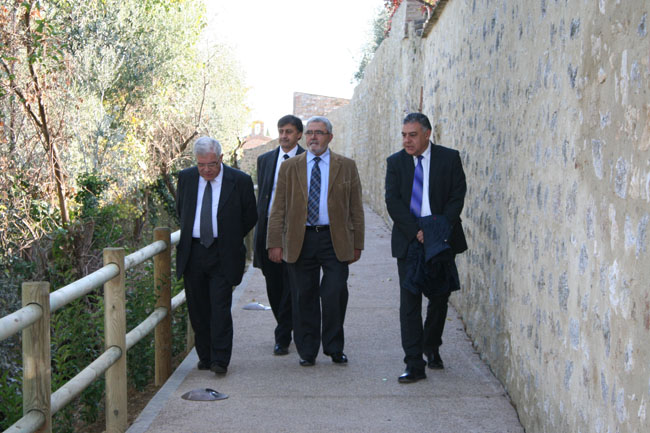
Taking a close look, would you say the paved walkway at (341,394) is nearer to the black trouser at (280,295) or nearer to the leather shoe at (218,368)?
the leather shoe at (218,368)

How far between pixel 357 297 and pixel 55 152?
17.8 ft

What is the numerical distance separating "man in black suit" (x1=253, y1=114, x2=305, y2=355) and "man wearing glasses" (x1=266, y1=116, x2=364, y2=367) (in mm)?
421

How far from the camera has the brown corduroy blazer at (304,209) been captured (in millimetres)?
5855

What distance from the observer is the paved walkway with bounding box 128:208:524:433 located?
4715 millimetres

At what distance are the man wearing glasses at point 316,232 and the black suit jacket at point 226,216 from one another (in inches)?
11.5

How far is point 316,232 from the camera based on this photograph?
5.90 meters

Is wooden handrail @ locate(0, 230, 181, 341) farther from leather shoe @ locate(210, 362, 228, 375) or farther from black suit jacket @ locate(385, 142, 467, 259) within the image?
black suit jacket @ locate(385, 142, 467, 259)

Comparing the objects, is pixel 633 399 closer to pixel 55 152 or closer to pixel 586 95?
pixel 586 95

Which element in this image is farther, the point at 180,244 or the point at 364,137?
the point at 364,137

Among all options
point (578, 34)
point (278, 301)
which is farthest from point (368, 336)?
point (578, 34)

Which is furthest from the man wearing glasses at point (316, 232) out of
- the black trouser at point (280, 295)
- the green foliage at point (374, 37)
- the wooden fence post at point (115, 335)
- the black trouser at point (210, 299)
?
the green foliage at point (374, 37)

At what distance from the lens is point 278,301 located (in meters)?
6.61

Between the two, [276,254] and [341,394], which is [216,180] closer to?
[276,254]

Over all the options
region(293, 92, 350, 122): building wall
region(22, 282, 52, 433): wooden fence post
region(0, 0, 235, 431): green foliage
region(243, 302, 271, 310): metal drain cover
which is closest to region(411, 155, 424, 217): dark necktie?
region(0, 0, 235, 431): green foliage
